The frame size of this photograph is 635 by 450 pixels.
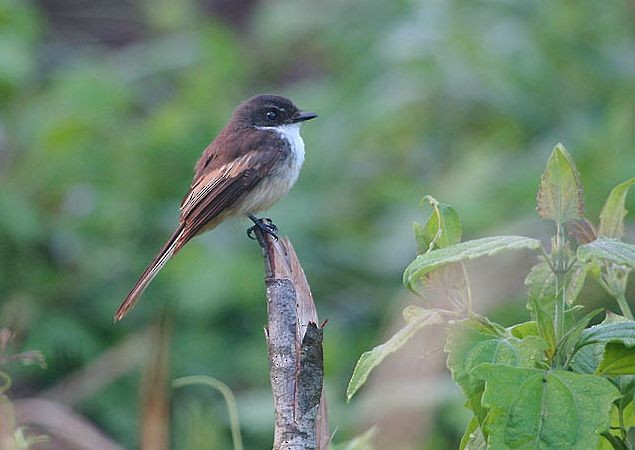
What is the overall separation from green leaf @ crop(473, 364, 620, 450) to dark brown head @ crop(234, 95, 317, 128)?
3.88 m

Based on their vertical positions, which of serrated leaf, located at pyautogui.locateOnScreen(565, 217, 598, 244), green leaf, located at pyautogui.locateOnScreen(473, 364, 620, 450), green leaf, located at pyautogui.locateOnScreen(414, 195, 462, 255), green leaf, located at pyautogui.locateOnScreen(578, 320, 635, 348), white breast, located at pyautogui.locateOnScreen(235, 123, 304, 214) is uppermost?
white breast, located at pyautogui.locateOnScreen(235, 123, 304, 214)

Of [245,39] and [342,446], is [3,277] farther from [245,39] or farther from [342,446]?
[245,39]

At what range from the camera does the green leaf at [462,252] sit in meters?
2.12

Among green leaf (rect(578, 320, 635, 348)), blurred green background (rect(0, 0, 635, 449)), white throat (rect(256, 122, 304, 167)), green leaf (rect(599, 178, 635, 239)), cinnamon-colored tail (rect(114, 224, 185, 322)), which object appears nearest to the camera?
green leaf (rect(578, 320, 635, 348))

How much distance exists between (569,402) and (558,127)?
20.4ft

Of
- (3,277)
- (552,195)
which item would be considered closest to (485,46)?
(3,277)

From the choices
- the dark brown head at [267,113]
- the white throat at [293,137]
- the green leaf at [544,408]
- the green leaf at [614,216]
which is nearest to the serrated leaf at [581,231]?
the green leaf at [614,216]

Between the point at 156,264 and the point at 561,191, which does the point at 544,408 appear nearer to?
the point at 561,191

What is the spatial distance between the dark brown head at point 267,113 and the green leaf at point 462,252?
12.3 ft

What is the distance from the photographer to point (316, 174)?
8.13m

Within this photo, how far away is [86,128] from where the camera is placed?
25.2 feet

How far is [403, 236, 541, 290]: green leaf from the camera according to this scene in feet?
6.95

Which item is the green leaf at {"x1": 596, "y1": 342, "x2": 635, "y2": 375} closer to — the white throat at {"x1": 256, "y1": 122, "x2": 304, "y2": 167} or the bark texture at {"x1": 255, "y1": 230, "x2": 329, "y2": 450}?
the bark texture at {"x1": 255, "y1": 230, "x2": 329, "y2": 450}

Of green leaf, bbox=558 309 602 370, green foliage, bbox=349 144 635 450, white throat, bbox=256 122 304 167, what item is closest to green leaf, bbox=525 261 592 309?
green foliage, bbox=349 144 635 450
